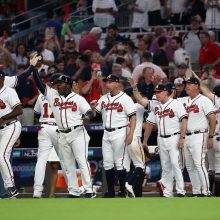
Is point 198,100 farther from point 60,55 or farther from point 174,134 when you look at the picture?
point 60,55

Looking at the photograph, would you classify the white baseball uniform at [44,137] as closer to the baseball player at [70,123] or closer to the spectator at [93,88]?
the baseball player at [70,123]

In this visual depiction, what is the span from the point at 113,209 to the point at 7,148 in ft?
12.1

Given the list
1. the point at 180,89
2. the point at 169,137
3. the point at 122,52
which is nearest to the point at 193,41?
the point at 122,52

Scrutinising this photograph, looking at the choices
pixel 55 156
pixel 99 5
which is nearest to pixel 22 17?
pixel 99 5

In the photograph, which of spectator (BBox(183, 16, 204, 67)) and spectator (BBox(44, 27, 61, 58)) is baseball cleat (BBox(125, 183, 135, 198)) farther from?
spectator (BBox(44, 27, 61, 58))

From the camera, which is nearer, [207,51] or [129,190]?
[129,190]

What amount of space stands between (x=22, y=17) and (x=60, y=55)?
6505mm

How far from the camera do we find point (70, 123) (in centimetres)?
1681

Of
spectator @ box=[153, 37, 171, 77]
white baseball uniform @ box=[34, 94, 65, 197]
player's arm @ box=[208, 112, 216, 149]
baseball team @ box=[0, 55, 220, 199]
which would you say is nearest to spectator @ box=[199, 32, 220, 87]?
spectator @ box=[153, 37, 171, 77]

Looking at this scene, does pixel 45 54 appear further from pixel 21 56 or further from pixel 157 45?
pixel 157 45

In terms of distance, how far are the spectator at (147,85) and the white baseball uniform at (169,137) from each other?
6.84ft

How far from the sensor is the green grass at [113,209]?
41.9ft

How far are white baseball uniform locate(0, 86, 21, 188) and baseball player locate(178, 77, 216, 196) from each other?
2.84 meters

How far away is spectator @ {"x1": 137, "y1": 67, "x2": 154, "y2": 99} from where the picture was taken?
64.3 feet
